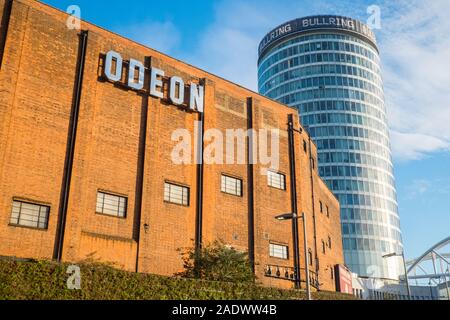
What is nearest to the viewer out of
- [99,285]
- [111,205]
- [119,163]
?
[99,285]

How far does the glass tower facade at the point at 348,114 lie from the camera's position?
10800cm

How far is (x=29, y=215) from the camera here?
2425cm

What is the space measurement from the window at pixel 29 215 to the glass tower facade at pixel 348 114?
293ft

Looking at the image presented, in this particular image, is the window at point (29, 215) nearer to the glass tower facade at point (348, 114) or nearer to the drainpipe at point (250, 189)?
the drainpipe at point (250, 189)

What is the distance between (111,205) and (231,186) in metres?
8.89

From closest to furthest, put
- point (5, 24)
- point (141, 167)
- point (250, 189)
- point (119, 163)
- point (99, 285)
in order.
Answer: point (99, 285)
point (5, 24)
point (119, 163)
point (141, 167)
point (250, 189)

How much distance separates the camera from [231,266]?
26.2m

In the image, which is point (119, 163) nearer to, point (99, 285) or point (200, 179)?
point (200, 179)

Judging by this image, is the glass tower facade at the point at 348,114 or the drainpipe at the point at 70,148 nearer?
the drainpipe at the point at 70,148

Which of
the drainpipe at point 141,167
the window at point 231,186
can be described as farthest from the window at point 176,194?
the window at point 231,186

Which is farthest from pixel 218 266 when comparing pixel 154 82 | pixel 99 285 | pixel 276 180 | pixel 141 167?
pixel 154 82

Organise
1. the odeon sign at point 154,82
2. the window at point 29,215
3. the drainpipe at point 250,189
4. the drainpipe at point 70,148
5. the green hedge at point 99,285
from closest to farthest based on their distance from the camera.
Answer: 1. the green hedge at point 99,285
2. the window at point 29,215
3. the drainpipe at point 70,148
4. the odeon sign at point 154,82
5. the drainpipe at point 250,189

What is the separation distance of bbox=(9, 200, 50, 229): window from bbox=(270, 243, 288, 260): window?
15191mm
